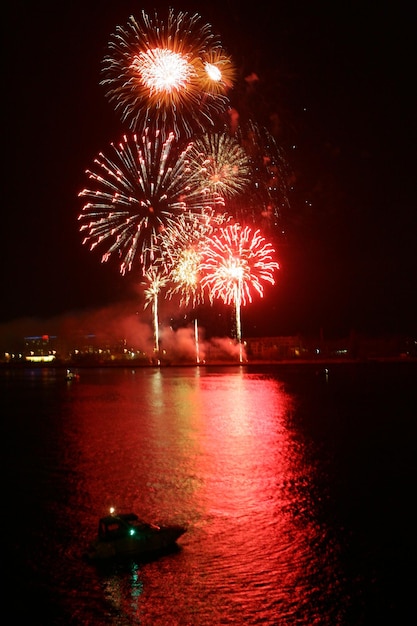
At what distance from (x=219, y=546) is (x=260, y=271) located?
28.1 metres

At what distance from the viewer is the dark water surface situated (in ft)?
20.8

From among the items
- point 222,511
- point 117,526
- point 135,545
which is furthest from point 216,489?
point 135,545

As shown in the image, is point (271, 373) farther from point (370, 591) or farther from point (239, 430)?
point (370, 591)

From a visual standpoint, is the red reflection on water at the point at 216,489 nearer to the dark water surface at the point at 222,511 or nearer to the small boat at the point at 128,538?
the dark water surface at the point at 222,511

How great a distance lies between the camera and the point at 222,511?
9.38 metres

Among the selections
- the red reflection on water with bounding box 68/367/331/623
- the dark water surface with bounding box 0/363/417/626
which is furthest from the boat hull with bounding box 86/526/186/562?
the red reflection on water with bounding box 68/367/331/623

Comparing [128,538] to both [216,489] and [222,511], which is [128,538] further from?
[216,489]

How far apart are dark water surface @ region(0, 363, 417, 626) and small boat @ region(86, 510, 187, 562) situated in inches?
6.5

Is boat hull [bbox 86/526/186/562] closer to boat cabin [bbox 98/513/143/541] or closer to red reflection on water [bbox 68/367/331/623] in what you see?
boat cabin [bbox 98/513/143/541]

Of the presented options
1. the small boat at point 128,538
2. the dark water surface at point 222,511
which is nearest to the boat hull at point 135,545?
the small boat at point 128,538

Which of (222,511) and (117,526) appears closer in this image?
(117,526)

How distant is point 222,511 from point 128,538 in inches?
83.9

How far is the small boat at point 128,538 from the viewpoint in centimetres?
749

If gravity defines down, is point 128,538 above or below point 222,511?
above
